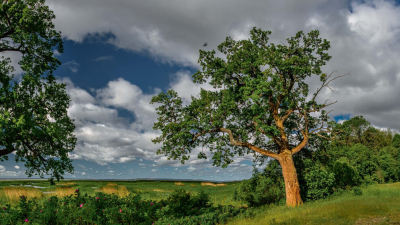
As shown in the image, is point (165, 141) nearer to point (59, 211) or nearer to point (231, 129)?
point (231, 129)

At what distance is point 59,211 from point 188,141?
1136 cm

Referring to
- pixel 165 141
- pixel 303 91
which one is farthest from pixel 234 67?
pixel 165 141

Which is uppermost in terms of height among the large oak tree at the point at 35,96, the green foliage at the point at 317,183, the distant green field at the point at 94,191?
the large oak tree at the point at 35,96

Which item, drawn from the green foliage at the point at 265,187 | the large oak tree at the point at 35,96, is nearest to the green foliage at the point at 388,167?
the green foliage at the point at 265,187

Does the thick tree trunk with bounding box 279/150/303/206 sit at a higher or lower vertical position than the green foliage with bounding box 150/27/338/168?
lower

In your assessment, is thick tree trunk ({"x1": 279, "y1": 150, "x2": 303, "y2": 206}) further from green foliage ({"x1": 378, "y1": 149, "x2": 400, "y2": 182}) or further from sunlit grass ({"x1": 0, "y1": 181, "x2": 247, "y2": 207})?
green foliage ({"x1": 378, "y1": 149, "x2": 400, "y2": 182})

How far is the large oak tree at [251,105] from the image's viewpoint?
1897 cm

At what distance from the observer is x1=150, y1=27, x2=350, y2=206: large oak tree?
19.0 meters

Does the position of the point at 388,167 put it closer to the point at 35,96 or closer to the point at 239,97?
the point at 239,97

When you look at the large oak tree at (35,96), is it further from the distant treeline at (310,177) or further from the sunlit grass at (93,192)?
the distant treeline at (310,177)

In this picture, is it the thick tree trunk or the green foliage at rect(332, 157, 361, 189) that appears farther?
the green foliage at rect(332, 157, 361, 189)

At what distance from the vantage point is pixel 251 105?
64.6 feet

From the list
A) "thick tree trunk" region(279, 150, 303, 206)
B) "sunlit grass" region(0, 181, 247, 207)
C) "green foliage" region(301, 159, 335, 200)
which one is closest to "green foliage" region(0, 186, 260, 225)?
"sunlit grass" region(0, 181, 247, 207)

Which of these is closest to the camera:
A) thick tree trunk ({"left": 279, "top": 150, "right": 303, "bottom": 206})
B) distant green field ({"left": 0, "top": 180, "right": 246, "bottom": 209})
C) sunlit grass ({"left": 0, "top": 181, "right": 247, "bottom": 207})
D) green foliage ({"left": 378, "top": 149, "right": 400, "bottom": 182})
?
thick tree trunk ({"left": 279, "top": 150, "right": 303, "bottom": 206})
